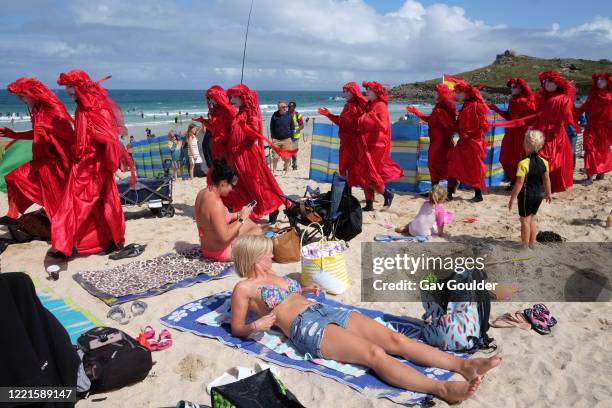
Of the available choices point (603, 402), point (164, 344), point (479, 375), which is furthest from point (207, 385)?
point (603, 402)

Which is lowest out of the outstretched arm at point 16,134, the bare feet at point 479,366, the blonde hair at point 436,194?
the bare feet at point 479,366

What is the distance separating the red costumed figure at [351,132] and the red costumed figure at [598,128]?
4215mm

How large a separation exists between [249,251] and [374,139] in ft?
13.1

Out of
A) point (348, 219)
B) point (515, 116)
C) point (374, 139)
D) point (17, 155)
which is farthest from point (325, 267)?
point (17, 155)

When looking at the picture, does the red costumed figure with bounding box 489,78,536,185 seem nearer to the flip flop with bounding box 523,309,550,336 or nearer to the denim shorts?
the flip flop with bounding box 523,309,550,336

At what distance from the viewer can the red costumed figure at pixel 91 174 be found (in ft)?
17.4

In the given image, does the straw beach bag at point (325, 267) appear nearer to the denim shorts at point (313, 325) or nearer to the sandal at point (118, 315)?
the denim shorts at point (313, 325)

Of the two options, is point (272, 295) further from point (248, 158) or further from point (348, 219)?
point (248, 158)

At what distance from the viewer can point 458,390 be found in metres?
2.91

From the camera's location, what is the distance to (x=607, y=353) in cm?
348

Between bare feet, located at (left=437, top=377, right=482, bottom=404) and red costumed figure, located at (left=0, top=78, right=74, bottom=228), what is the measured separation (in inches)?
167

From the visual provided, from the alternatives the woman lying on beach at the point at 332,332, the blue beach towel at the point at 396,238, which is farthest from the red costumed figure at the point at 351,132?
the woman lying on beach at the point at 332,332

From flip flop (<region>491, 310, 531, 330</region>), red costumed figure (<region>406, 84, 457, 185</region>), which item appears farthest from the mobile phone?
red costumed figure (<region>406, 84, 457, 185</region>)

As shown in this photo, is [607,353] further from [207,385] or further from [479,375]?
[207,385]
